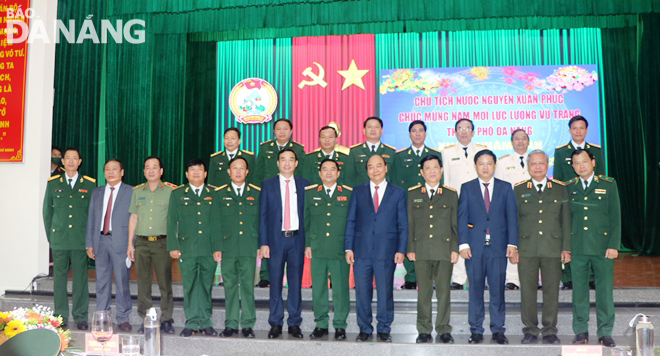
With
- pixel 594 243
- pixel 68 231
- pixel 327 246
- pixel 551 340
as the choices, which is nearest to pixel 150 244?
pixel 68 231

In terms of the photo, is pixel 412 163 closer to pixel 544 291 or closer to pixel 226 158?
pixel 544 291

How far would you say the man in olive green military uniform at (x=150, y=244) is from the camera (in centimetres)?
470

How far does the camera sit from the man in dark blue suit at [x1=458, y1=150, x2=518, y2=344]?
424 centimetres

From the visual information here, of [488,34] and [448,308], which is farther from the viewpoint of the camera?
[488,34]

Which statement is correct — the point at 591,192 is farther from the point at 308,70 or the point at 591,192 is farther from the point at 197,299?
the point at 308,70

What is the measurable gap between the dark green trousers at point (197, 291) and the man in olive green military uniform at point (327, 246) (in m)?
0.78

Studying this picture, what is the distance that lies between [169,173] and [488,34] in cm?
474

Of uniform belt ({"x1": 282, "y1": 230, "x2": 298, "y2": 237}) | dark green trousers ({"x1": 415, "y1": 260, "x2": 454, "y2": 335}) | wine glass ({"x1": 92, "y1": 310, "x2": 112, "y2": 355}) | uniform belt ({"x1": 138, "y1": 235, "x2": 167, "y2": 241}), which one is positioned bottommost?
dark green trousers ({"x1": 415, "y1": 260, "x2": 454, "y2": 335})

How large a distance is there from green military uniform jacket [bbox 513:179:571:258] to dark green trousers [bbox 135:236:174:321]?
2605mm

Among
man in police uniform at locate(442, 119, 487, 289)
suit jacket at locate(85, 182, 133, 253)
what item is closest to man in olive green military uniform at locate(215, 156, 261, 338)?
suit jacket at locate(85, 182, 133, 253)

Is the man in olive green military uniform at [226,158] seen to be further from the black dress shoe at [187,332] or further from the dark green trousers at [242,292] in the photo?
the black dress shoe at [187,332]

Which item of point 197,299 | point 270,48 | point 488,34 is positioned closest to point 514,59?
point 488,34

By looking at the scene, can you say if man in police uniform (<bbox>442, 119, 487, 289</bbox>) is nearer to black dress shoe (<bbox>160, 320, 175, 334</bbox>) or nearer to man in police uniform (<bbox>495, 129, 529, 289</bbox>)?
man in police uniform (<bbox>495, 129, 529, 289</bbox>)

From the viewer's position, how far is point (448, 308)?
4340 mm
